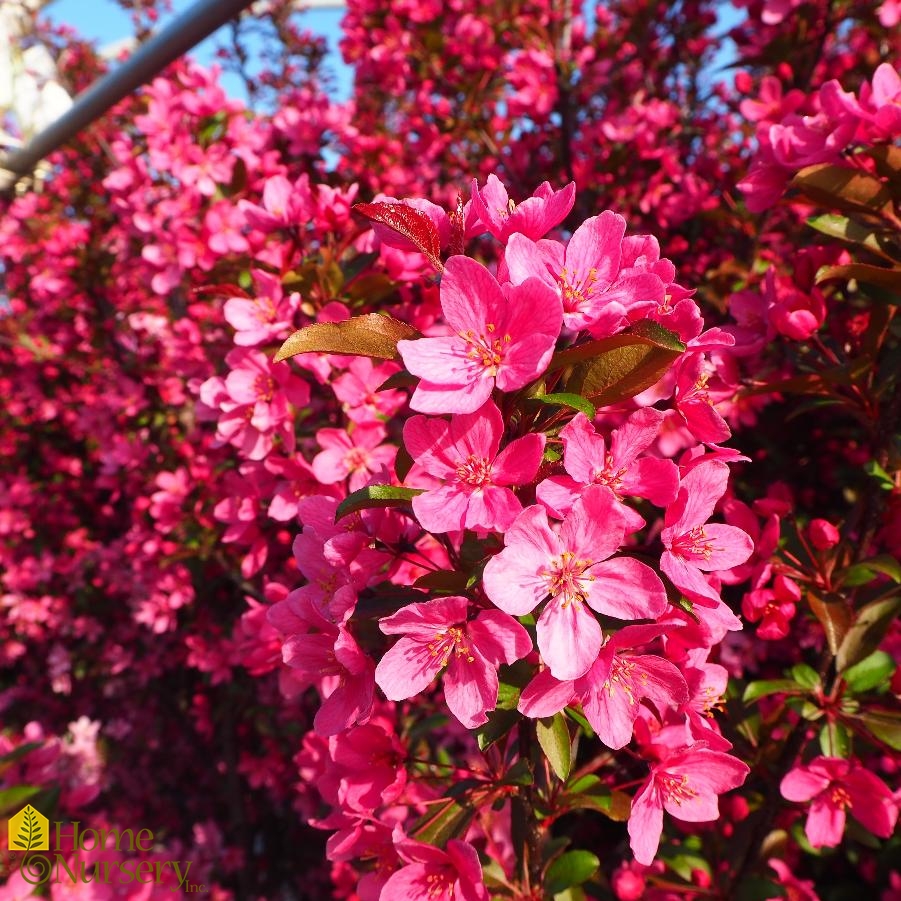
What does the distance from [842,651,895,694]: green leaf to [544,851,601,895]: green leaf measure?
0.76 meters

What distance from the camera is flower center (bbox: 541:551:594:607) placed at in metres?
0.93

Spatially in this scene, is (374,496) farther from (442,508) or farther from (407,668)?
(407,668)

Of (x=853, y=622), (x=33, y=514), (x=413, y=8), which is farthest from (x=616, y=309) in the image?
(x=33, y=514)

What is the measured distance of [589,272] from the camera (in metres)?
1.04

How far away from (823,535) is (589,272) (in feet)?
3.12

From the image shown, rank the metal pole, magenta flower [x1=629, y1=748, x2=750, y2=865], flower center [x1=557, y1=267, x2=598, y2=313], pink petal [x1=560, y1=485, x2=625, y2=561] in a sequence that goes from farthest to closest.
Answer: the metal pole, magenta flower [x1=629, y1=748, x2=750, y2=865], flower center [x1=557, y1=267, x2=598, y2=313], pink petal [x1=560, y1=485, x2=625, y2=561]

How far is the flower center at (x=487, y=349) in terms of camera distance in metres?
0.95

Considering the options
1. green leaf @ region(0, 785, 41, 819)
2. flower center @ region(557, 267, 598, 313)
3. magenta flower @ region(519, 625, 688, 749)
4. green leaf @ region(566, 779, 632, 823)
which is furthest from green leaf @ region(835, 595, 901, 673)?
green leaf @ region(0, 785, 41, 819)

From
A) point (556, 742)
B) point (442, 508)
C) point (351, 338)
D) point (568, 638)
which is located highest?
point (351, 338)

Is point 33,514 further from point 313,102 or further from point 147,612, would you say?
point 313,102

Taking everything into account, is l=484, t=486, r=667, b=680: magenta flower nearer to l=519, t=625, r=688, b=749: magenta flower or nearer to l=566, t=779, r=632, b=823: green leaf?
l=519, t=625, r=688, b=749: magenta flower

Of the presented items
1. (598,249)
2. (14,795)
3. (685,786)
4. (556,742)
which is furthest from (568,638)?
(14,795)

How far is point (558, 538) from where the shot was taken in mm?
935

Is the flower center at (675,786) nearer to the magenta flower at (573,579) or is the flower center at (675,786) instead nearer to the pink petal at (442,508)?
the magenta flower at (573,579)
